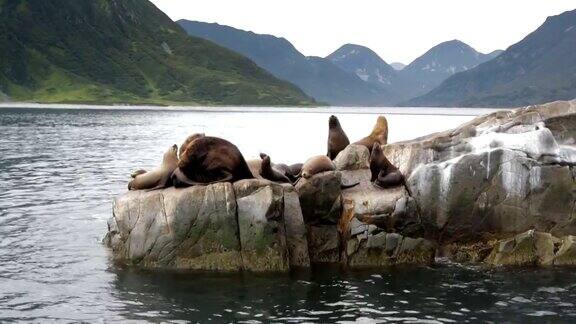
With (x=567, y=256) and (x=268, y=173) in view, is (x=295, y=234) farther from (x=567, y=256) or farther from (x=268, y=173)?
(x=567, y=256)

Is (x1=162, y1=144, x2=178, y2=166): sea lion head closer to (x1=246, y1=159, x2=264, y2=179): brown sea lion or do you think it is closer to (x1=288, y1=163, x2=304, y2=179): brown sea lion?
(x1=246, y1=159, x2=264, y2=179): brown sea lion

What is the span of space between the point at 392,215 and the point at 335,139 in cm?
815

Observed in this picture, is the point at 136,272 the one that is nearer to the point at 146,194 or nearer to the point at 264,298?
the point at 146,194

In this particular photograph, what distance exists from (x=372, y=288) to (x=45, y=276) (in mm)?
10381

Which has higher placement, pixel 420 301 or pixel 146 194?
pixel 146 194

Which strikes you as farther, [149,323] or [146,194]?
[146,194]

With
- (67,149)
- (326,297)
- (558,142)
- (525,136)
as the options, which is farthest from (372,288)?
(67,149)

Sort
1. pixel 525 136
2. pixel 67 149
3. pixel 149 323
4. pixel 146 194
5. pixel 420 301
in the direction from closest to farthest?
pixel 149 323 → pixel 420 301 → pixel 146 194 → pixel 525 136 → pixel 67 149

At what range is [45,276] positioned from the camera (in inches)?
846

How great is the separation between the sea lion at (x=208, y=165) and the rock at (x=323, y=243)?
3.13 m

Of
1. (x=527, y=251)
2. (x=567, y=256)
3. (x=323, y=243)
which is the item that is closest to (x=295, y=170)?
(x=323, y=243)

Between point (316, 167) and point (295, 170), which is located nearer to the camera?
point (316, 167)

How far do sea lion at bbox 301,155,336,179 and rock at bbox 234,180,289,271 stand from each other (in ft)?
9.34

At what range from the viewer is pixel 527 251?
23.6 m
